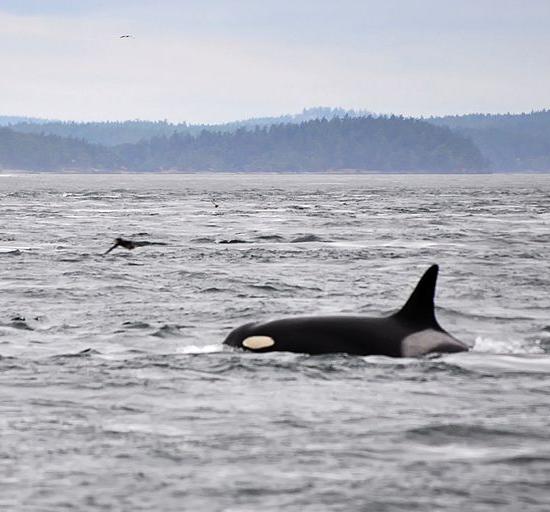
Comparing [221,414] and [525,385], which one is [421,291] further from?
[221,414]

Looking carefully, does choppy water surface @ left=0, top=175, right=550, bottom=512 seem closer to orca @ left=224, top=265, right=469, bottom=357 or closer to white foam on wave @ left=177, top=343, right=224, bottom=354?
white foam on wave @ left=177, top=343, right=224, bottom=354

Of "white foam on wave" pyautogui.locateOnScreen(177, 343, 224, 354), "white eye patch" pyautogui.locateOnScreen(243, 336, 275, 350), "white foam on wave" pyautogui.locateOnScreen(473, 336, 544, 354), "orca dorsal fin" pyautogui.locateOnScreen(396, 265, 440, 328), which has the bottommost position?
"white foam on wave" pyautogui.locateOnScreen(473, 336, 544, 354)

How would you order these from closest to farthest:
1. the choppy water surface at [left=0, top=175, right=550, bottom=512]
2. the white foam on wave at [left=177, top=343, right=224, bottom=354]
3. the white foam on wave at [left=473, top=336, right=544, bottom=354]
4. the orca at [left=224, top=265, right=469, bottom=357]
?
the choppy water surface at [left=0, top=175, right=550, bottom=512] → the orca at [left=224, top=265, right=469, bottom=357] → the white foam on wave at [left=177, top=343, right=224, bottom=354] → the white foam on wave at [left=473, top=336, right=544, bottom=354]

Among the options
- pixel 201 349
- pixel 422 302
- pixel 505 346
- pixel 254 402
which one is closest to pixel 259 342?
pixel 201 349

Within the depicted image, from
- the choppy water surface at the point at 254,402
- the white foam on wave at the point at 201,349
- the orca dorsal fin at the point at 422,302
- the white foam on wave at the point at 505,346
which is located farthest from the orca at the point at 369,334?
the white foam on wave at the point at 505,346

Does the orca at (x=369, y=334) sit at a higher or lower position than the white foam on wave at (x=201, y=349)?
higher

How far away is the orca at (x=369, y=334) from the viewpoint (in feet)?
42.2

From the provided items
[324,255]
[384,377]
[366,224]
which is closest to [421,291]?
[384,377]

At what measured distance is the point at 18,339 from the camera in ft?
49.4

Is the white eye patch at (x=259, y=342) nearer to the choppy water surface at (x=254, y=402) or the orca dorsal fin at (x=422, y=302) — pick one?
the choppy water surface at (x=254, y=402)

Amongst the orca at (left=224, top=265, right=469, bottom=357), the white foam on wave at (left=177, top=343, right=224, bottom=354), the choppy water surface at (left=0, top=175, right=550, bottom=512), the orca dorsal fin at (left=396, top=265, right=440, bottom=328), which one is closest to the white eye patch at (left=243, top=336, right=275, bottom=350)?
the orca at (left=224, top=265, right=469, bottom=357)

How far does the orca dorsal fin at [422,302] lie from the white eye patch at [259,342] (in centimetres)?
133

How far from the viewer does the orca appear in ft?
42.2

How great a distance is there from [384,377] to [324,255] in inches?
710
